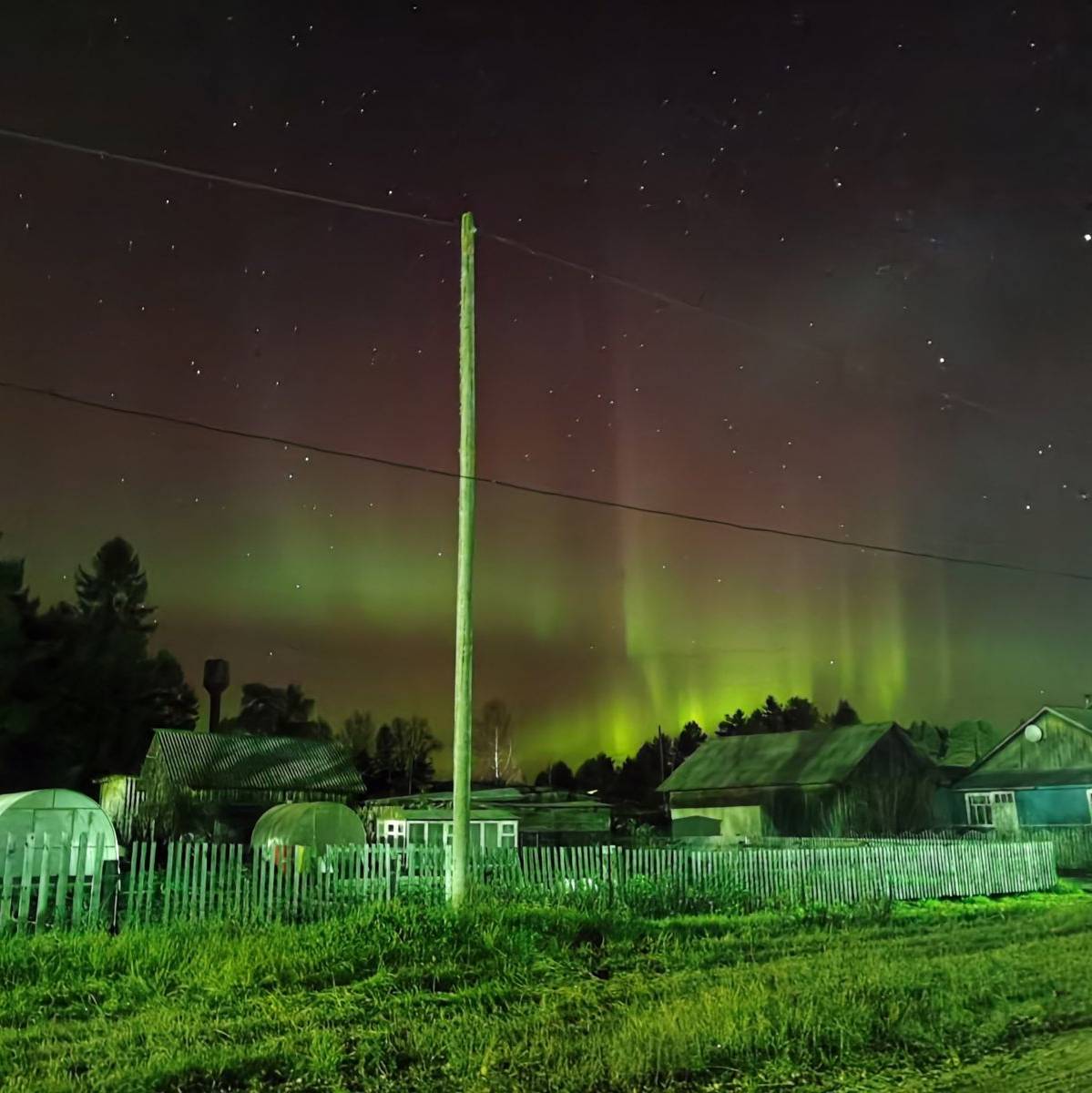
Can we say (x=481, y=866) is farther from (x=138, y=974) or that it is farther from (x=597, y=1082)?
(x=597, y=1082)

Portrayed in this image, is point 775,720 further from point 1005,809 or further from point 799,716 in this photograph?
point 1005,809

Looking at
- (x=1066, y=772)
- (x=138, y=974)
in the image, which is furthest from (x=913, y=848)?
(x=1066, y=772)

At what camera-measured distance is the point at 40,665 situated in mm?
58906

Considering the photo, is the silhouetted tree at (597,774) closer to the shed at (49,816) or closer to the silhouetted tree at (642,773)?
the silhouetted tree at (642,773)

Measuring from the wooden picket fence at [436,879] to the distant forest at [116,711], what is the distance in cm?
3266

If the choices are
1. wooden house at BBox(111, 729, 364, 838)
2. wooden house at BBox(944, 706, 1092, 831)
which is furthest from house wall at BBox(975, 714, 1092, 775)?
wooden house at BBox(111, 729, 364, 838)

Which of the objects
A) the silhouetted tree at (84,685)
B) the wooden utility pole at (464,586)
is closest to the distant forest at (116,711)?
the silhouetted tree at (84,685)

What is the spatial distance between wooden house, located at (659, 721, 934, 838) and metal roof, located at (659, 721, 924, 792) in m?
0.05

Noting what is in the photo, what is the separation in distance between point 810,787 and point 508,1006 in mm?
42292

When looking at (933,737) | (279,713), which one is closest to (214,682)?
(279,713)

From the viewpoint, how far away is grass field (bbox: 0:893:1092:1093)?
740cm

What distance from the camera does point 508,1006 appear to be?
9930mm

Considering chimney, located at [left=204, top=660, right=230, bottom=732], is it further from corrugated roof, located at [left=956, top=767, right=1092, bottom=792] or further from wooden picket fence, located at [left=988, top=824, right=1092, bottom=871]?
wooden picket fence, located at [left=988, top=824, right=1092, bottom=871]

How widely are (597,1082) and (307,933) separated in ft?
19.6
